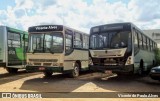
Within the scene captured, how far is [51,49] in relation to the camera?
15.6 meters

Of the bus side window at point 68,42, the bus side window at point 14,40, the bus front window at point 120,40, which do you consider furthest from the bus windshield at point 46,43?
the bus front window at point 120,40

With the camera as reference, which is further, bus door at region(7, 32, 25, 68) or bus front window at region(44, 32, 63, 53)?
bus door at region(7, 32, 25, 68)

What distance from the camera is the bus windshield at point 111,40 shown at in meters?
14.8

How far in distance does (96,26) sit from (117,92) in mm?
5264

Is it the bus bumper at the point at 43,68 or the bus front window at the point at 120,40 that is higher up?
the bus front window at the point at 120,40

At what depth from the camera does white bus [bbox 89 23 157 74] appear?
14547mm

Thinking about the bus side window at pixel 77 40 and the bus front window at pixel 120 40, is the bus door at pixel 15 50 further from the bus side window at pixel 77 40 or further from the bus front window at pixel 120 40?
the bus front window at pixel 120 40

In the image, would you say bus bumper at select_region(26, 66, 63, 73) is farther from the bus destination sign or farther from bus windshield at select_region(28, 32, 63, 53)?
the bus destination sign

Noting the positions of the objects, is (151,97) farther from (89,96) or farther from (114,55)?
(114,55)

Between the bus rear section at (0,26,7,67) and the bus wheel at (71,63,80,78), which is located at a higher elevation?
the bus rear section at (0,26,7,67)

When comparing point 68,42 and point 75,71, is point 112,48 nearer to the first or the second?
point 68,42

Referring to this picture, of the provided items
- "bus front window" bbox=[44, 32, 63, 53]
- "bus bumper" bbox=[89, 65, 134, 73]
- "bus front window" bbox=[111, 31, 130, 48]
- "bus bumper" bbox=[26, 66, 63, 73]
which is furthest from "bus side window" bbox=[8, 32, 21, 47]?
"bus front window" bbox=[111, 31, 130, 48]

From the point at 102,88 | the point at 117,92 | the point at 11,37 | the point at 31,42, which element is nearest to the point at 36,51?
the point at 31,42

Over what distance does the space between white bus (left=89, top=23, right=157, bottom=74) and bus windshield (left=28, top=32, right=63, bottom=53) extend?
6.00 feet
